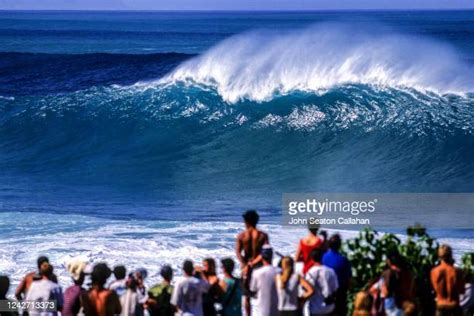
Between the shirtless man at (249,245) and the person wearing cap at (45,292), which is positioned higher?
the shirtless man at (249,245)

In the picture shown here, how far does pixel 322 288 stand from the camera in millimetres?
7898

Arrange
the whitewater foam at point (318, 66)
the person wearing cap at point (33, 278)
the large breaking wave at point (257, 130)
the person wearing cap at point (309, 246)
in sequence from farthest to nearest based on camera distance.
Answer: the whitewater foam at point (318, 66), the large breaking wave at point (257, 130), the person wearing cap at point (309, 246), the person wearing cap at point (33, 278)

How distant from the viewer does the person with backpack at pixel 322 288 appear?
788 centimetres

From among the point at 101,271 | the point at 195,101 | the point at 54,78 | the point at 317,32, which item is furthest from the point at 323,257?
the point at 54,78

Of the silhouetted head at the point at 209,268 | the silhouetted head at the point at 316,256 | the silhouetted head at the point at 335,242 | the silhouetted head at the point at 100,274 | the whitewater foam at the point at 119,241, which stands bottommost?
the silhouetted head at the point at 100,274

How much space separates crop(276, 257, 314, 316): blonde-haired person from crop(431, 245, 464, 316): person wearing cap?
910mm

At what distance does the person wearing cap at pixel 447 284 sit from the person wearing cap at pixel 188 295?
1682 millimetres

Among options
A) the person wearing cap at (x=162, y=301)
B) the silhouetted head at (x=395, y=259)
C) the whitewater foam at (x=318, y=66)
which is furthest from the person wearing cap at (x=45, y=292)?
the whitewater foam at (x=318, y=66)

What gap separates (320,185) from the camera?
19.3 m

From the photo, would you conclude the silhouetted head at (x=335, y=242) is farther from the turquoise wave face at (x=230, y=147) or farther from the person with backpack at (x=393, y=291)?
the turquoise wave face at (x=230, y=147)

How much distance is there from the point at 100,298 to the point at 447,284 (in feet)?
8.08

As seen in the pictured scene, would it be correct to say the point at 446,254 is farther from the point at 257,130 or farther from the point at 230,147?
the point at 257,130

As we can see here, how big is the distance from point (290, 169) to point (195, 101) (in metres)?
4.79

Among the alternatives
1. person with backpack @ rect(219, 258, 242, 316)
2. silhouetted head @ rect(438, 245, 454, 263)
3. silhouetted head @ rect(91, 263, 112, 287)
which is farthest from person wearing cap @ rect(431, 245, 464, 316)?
silhouetted head @ rect(91, 263, 112, 287)
